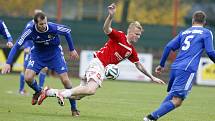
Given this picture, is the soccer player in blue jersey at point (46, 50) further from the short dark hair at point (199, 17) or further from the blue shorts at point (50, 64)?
the short dark hair at point (199, 17)

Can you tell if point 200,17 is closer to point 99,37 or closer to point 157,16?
point 99,37

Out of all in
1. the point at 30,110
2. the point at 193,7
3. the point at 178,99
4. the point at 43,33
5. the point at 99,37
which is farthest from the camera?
the point at 193,7

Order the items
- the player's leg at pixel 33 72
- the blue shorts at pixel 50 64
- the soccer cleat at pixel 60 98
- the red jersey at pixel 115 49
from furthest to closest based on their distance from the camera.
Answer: the blue shorts at pixel 50 64, the player's leg at pixel 33 72, the red jersey at pixel 115 49, the soccer cleat at pixel 60 98

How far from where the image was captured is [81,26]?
30.8m

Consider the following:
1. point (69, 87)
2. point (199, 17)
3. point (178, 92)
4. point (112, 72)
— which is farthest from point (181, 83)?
point (69, 87)

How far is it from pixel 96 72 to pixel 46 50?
2114 millimetres

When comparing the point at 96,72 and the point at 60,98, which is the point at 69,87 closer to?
the point at 96,72

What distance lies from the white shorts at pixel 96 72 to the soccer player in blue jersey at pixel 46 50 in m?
1.24

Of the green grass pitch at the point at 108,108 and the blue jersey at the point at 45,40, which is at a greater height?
the blue jersey at the point at 45,40

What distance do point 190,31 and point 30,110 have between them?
4313mm

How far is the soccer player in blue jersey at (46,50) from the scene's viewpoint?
1323 centimetres

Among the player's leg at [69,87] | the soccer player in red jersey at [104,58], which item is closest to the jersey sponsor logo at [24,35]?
the player's leg at [69,87]

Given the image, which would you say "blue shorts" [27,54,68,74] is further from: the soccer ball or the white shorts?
the soccer ball

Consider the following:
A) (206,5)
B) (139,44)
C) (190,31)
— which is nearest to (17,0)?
(206,5)
